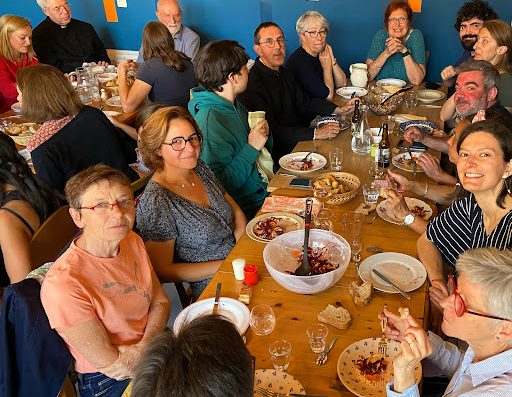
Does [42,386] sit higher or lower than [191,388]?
lower

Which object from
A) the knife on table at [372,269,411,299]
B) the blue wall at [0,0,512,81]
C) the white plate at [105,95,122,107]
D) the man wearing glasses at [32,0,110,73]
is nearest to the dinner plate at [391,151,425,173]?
the knife on table at [372,269,411,299]

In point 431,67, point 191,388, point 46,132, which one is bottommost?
point 431,67

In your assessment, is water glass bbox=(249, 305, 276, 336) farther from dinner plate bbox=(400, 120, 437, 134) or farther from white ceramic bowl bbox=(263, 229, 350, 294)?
→ dinner plate bbox=(400, 120, 437, 134)

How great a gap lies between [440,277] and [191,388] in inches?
53.0

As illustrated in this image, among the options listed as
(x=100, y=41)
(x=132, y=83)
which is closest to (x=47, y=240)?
(x=132, y=83)

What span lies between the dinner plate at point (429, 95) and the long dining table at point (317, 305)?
181 cm

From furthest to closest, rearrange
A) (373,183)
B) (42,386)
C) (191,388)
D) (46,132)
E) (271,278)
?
1. (46,132)
2. (373,183)
3. (271,278)
4. (42,386)
5. (191,388)

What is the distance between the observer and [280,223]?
89.5 inches

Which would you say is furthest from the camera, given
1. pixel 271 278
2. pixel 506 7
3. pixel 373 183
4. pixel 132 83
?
pixel 506 7

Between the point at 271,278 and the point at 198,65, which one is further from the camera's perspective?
the point at 198,65

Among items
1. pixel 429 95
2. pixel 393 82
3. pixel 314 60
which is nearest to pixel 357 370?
pixel 429 95

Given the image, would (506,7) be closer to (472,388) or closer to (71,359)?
(472,388)

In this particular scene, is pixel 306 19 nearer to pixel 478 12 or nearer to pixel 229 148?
pixel 478 12

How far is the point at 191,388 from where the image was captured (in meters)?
0.93
